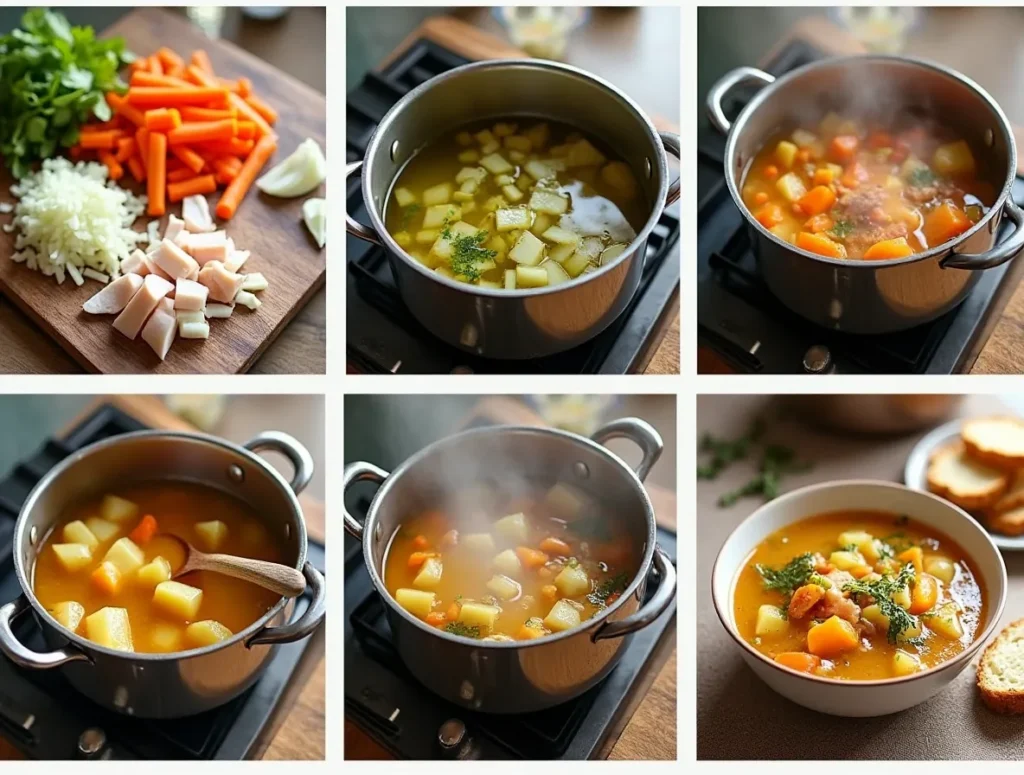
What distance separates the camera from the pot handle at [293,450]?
2156mm

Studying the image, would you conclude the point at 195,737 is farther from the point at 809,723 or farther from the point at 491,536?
the point at 809,723

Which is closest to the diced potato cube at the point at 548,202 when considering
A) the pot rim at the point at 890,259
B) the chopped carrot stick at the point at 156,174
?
the pot rim at the point at 890,259

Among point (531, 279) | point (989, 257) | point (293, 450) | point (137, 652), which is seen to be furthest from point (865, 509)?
point (137, 652)

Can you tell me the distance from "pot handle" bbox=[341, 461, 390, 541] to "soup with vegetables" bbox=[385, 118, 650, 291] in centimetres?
38

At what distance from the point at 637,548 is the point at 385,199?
766 mm

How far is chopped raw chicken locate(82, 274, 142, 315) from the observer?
7.20 ft

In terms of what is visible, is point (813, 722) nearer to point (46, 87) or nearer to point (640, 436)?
point (640, 436)

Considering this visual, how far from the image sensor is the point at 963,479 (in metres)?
2.38

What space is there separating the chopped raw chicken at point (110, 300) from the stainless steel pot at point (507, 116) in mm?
458

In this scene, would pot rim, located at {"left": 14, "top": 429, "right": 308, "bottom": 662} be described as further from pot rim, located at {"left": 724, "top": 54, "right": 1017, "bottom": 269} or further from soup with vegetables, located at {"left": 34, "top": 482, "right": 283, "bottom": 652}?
pot rim, located at {"left": 724, "top": 54, "right": 1017, "bottom": 269}

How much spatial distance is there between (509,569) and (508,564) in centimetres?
1

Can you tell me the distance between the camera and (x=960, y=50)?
2.64 meters

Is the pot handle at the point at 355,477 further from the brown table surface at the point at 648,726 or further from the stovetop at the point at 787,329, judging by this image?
the stovetop at the point at 787,329
